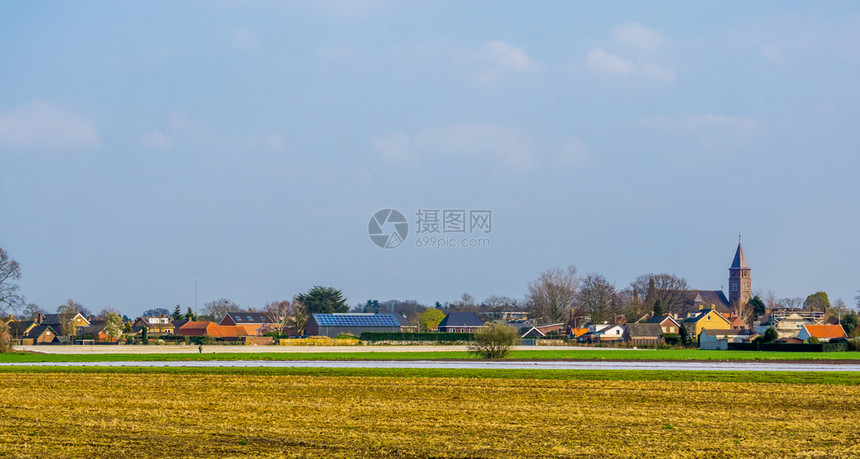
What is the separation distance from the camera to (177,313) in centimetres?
18362

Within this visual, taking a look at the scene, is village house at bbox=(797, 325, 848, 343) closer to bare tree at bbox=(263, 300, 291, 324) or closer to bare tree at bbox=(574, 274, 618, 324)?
bare tree at bbox=(574, 274, 618, 324)

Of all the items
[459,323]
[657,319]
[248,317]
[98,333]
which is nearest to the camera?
[657,319]

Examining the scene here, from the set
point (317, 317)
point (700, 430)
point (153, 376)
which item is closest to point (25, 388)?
point (153, 376)

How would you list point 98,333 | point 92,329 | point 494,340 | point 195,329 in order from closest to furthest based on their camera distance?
point 494,340 < point 195,329 < point 98,333 < point 92,329

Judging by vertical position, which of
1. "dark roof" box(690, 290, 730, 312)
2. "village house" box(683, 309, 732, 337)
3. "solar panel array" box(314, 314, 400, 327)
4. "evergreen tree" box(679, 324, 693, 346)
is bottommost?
"evergreen tree" box(679, 324, 693, 346)

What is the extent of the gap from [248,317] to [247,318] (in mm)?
759

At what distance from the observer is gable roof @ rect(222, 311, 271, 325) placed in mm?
154000

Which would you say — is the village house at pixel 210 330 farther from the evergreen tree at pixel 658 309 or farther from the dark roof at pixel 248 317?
the evergreen tree at pixel 658 309

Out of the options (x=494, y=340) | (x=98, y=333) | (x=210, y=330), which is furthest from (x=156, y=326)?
(x=494, y=340)

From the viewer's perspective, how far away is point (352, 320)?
441 ft

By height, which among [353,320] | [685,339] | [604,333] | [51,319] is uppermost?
[51,319]

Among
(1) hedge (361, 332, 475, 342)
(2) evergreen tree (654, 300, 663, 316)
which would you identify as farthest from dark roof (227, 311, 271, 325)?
(2) evergreen tree (654, 300, 663, 316)

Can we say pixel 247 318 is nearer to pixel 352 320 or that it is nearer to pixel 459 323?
pixel 352 320

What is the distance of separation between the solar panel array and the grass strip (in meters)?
91.4
